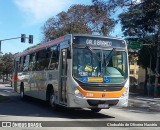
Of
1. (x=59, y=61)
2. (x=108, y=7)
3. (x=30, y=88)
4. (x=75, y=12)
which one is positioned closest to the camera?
(x=59, y=61)

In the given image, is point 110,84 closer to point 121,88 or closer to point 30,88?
point 121,88

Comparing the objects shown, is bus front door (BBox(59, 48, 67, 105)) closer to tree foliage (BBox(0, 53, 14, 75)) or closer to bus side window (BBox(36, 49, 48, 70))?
bus side window (BBox(36, 49, 48, 70))

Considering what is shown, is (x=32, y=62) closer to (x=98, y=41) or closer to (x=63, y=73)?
(x=63, y=73)

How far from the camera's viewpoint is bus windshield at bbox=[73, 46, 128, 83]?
51.0ft

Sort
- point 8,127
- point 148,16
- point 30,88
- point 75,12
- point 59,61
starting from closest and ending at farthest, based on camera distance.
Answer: point 8,127
point 59,61
point 30,88
point 148,16
point 75,12

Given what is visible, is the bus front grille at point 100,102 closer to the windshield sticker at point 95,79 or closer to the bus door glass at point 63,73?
the windshield sticker at point 95,79

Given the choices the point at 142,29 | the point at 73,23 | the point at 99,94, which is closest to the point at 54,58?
the point at 99,94

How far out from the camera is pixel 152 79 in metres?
61.1

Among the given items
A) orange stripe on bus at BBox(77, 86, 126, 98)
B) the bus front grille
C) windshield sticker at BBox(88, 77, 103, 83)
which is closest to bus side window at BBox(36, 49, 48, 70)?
windshield sticker at BBox(88, 77, 103, 83)

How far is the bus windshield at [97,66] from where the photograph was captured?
51.0 ft

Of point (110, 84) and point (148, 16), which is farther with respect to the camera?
point (148, 16)

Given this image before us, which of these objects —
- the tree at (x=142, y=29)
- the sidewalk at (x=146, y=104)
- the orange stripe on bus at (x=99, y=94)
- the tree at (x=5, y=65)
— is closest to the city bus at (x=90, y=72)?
the orange stripe on bus at (x=99, y=94)

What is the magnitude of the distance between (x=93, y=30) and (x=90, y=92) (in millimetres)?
48402

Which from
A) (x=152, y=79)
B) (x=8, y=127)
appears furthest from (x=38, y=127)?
(x=152, y=79)
